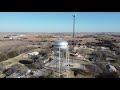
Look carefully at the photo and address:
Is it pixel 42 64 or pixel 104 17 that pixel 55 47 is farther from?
pixel 104 17

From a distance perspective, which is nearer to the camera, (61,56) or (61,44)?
(61,44)

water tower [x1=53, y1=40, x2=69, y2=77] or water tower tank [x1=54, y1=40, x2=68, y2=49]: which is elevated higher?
water tower tank [x1=54, y1=40, x2=68, y2=49]

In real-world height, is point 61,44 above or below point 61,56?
above

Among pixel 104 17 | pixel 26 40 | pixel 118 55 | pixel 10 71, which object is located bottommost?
pixel 10 71

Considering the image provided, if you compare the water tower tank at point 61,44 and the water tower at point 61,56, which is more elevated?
the water tower tank at point 61,44
